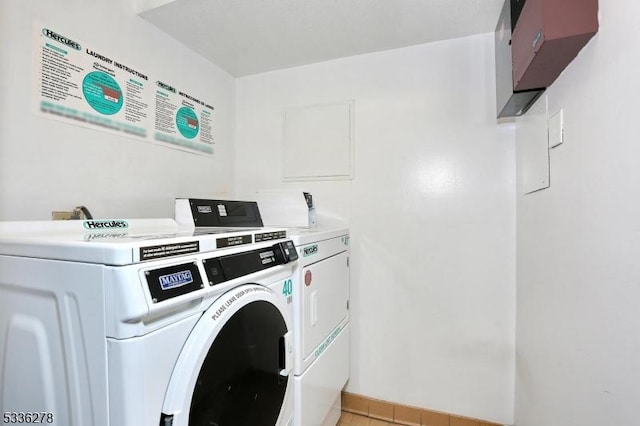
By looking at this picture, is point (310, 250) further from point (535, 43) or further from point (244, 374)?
point (535, 43)

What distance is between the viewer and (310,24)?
61.0 inches

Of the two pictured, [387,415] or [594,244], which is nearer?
[594,244]

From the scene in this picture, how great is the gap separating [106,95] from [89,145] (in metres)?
0.23

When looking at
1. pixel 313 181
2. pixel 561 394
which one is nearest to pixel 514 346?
pixel 561 394

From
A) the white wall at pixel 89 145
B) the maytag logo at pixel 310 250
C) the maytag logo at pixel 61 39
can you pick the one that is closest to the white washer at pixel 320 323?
the maytag logo at pixel 310 250

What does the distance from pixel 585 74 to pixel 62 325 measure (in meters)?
1.48

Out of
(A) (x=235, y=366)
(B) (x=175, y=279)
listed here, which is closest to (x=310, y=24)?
(B) (x=175, y=279)

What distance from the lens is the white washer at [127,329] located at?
527 millimetres

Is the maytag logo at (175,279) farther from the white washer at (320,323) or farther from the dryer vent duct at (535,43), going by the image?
the dryer vent duct at (535,43)

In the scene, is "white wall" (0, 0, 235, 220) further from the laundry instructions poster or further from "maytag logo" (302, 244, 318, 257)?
"maytag logo" (302, 244, 318, 257)

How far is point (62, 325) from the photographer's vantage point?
571mm

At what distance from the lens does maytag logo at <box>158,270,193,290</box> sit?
58 cm

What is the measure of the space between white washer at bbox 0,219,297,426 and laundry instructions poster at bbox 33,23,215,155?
56 centimetres

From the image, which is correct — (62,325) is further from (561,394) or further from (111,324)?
(561,394)
